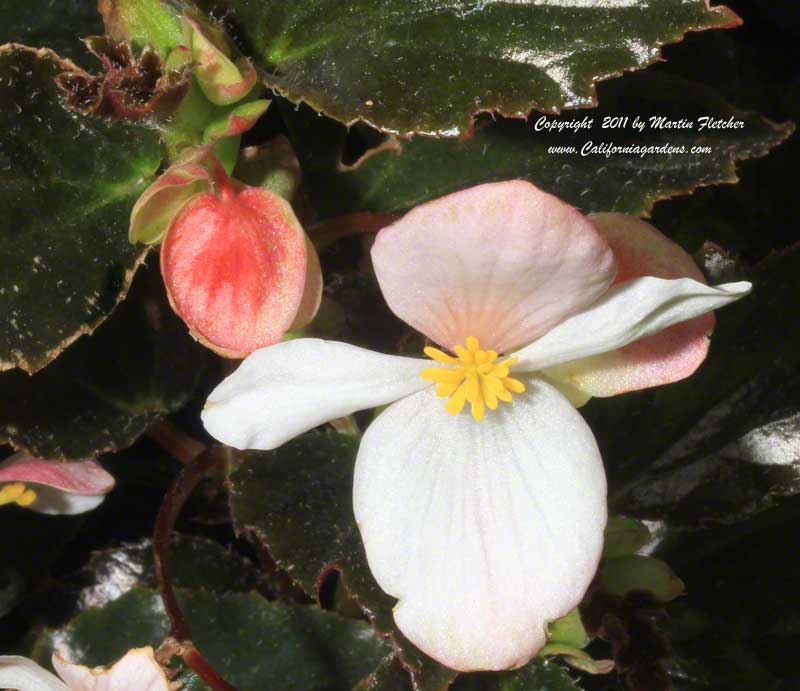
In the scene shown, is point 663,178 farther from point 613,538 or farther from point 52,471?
point 52,471

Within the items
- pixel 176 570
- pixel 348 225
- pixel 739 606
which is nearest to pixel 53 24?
pixel 348 225

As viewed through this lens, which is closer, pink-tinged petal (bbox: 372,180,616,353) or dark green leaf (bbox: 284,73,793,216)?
pink-tinged petal (bbox: 372,180,616,353)

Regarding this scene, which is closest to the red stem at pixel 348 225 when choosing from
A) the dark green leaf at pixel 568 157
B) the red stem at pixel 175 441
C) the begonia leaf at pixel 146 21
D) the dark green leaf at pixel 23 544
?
the dark green leaf at pixel 568 157

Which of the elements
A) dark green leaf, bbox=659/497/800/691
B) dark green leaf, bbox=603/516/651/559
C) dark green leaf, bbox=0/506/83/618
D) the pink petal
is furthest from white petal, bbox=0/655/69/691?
dark green leaf, bbox=659/497/800/691

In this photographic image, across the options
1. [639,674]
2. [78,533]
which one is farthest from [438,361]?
[78,533]

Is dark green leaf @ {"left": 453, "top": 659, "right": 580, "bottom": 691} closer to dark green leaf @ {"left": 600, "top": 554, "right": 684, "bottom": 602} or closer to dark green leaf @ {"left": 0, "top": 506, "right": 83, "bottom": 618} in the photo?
dark green leaf @ {"left": 600, "top": 554, "right": 684, "bottom": 602}

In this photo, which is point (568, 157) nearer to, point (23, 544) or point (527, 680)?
point (527, 680)
